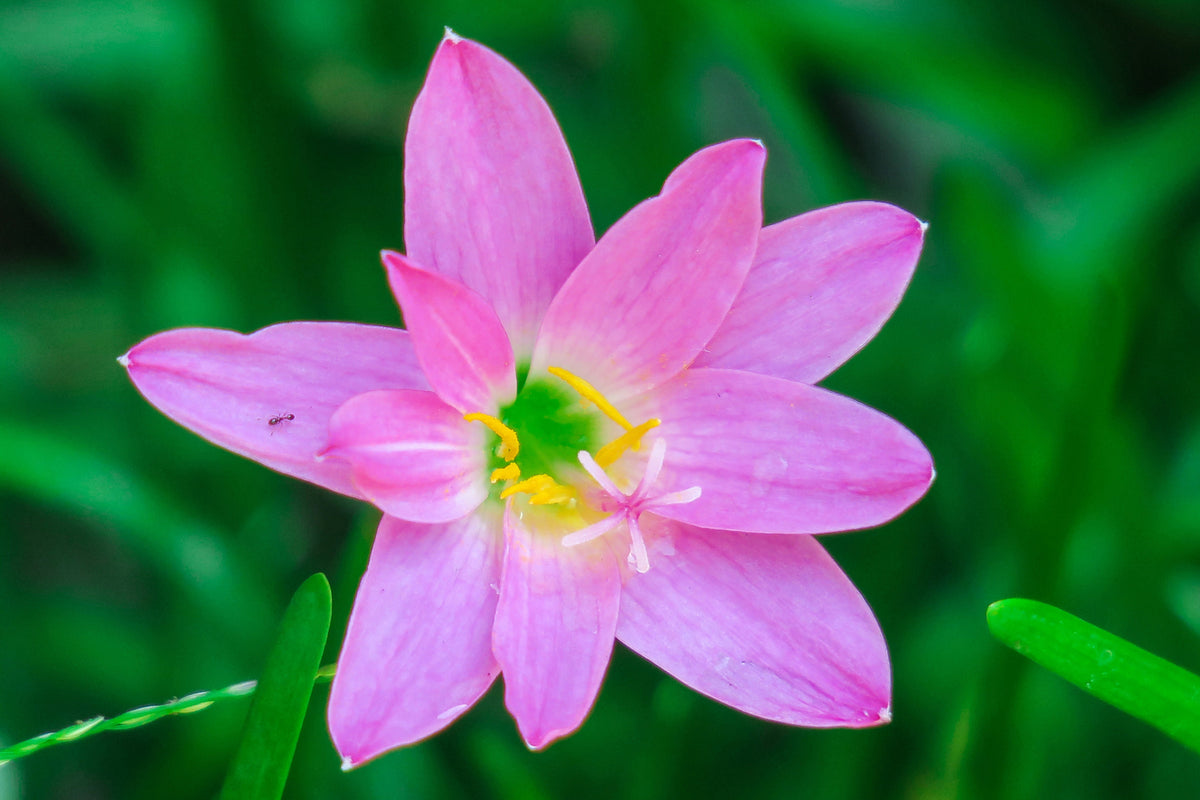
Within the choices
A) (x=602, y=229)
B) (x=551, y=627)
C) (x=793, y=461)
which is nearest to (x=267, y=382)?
(x=551, y=627)

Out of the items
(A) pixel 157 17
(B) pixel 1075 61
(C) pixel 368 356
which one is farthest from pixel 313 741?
(B) pixel 1075 61

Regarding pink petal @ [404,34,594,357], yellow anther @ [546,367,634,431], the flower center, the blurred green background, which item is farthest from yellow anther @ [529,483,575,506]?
the blurred green background

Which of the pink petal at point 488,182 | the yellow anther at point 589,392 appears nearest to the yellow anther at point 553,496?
the yellow anther at point 589,392

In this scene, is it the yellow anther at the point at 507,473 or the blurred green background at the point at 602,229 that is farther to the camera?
the blurred green background at the point at 602,229

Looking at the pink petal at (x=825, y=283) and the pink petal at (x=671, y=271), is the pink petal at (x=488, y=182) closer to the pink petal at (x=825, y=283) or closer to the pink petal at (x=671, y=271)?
the pink petal at (x=671, y=271)

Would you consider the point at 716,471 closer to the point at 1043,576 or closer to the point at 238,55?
the point at 1043,576
